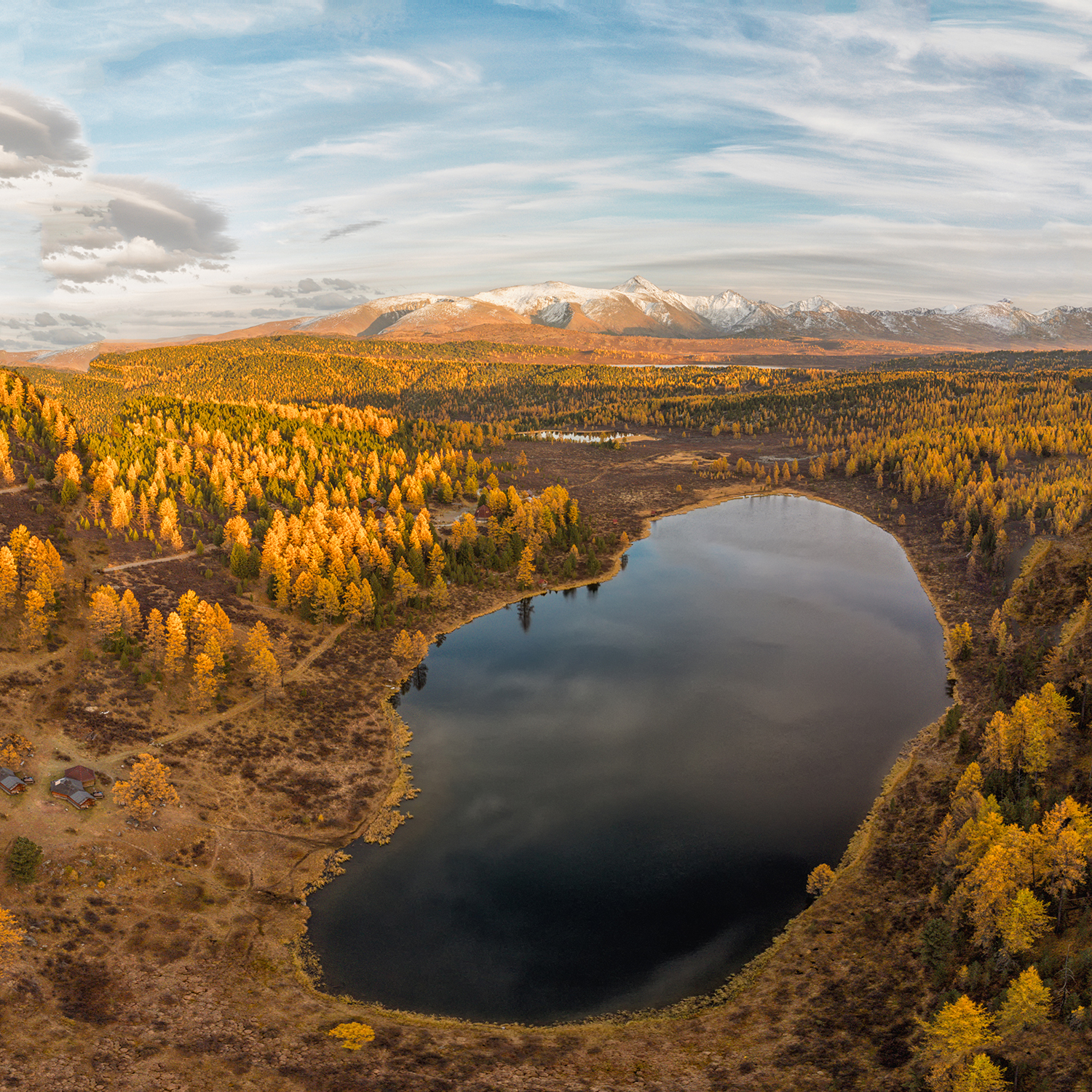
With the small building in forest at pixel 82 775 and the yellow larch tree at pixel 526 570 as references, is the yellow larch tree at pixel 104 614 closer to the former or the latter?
the small building in forest at pixel 82 775

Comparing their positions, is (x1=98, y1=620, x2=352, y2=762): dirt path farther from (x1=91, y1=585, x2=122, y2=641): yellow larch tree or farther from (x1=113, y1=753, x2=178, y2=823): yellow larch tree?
(x1=91, y1=585, x2=122, y2=641): yellow larch tree

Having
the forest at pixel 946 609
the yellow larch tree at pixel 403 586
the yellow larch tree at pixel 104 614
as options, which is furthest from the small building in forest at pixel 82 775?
the yellow larch tree at pixel 403 586

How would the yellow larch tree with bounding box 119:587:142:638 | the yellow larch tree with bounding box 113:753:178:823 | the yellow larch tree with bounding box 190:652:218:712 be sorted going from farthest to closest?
the yellow larch tree with bounding box 119:587:142:638 → the yellow larch tree with bounding box 190:652:218:712 → the yellow larch tree with bounding box 113:753:178:823

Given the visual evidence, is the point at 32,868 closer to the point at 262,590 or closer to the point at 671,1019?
the point at 671,1019

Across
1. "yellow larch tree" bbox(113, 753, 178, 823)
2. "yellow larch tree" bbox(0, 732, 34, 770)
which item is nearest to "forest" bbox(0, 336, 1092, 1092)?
"yellow larch tree" bbox(113, 753, 178, 823)

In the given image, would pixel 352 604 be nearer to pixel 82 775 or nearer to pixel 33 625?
pixel 33 625

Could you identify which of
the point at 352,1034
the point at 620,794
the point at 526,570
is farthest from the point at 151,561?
the point at 352,1034
